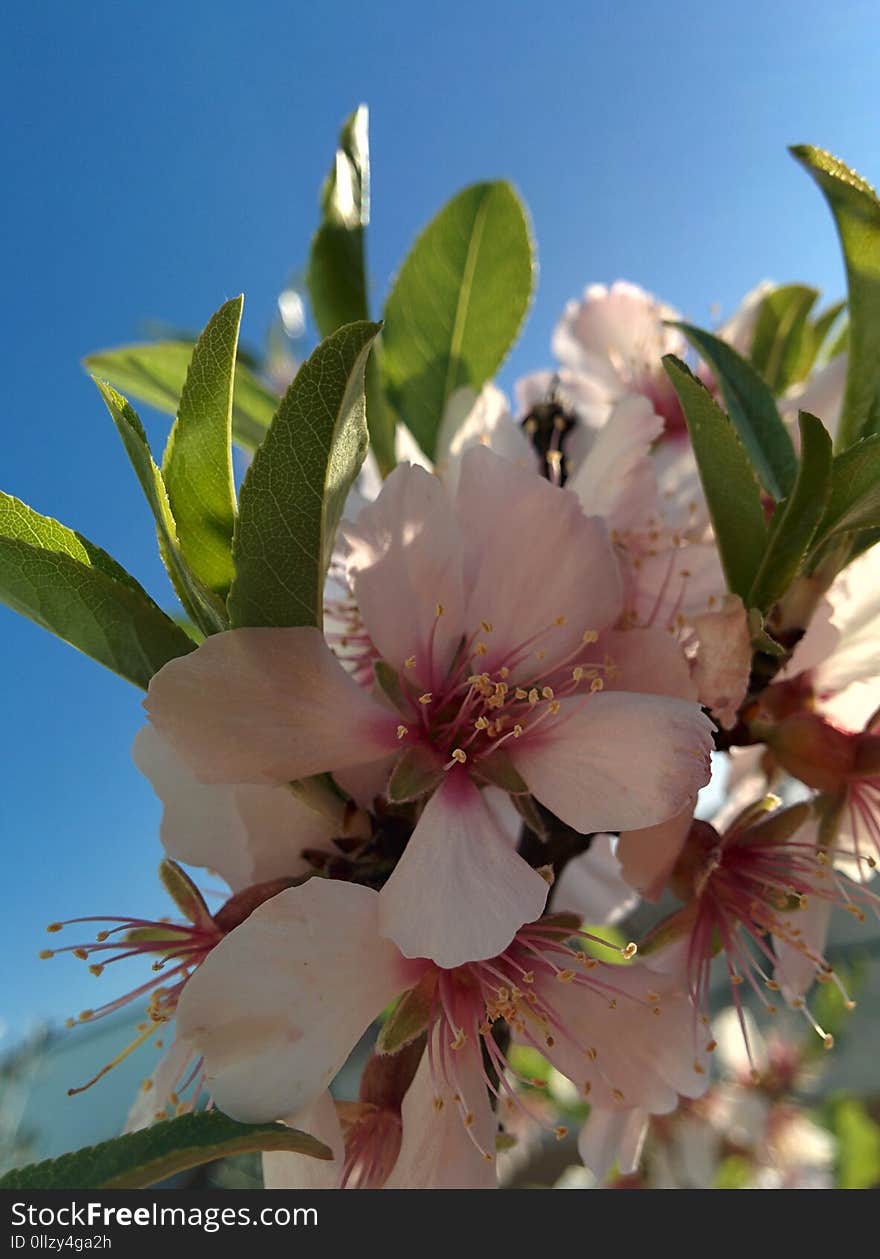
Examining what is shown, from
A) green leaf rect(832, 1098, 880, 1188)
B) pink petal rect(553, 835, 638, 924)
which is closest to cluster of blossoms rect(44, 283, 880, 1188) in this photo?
pink petal rect(553, 835, 638, 924)

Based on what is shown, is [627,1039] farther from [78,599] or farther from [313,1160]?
[78,599]

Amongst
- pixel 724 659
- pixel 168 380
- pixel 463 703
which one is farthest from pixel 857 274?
pixel 168 380

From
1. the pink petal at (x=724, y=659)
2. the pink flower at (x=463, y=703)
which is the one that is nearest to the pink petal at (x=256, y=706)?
the pink flower at (x=463, y=703)

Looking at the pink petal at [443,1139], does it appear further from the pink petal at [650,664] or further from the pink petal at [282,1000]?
the pink petal at [650,664]

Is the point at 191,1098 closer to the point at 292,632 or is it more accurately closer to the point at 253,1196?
the point at 253,1196

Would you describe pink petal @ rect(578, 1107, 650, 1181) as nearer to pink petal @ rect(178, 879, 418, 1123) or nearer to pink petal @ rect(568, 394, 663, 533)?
pink petal @ rect(178, 879, 418, 1123)
